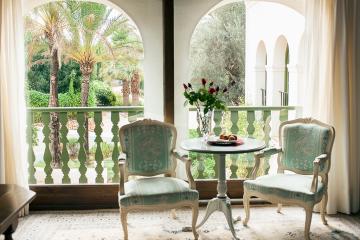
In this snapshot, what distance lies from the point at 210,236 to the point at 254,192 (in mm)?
517

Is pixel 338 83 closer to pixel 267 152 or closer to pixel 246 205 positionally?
pixel 267 152

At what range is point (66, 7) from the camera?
825 centimetres

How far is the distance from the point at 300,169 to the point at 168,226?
1257mm

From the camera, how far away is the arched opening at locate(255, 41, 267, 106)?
32.4ft

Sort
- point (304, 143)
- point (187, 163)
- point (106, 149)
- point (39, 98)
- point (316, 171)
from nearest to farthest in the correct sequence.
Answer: point (316, 171), point (187, 163), point (304, 143), point (106, 149), point (39, 98)

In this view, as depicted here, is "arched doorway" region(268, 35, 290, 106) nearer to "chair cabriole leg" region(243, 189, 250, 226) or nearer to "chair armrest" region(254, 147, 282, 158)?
"chair armrest" region(254, 147, 282, 158)

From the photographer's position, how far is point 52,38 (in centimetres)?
864

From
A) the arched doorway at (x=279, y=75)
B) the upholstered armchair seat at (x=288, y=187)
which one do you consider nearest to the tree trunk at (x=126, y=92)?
the arched doorway at (x=279, y=75)

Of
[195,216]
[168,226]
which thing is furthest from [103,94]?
[195,216]

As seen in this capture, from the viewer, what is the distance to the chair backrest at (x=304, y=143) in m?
4.00

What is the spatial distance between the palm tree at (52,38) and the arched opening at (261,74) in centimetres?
404

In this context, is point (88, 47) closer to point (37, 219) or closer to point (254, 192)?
point (37, 219)

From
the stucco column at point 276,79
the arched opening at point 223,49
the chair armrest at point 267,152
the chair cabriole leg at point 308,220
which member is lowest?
the chair cabriole leg at point 308,220

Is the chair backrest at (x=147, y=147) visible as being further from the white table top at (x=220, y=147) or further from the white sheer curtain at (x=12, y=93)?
the white sheer curtain at (x=12, y=93)
